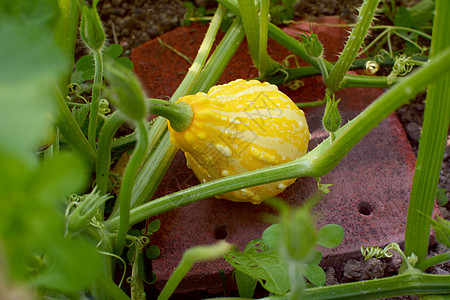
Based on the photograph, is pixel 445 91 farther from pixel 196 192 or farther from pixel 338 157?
pixel 196 192

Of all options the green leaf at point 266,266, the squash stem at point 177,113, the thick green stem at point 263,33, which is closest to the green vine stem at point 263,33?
the thick green stem at point 263,33

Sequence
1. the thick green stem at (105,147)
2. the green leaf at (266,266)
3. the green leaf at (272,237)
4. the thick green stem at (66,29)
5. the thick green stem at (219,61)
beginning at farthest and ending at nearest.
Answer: the thick green stem at (219,61), the thick green stem at (66,29), the thick green stem at (105,147), the green leaf at (266,266), the green leaf at (272,237)

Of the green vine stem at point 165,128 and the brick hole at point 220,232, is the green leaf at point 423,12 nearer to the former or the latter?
the green vine stem at point 165,128

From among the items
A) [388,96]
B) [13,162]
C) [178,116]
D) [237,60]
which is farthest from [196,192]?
[237,60]

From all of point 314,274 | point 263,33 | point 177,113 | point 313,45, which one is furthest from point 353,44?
point 314,274

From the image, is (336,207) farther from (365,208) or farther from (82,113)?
(82,113)

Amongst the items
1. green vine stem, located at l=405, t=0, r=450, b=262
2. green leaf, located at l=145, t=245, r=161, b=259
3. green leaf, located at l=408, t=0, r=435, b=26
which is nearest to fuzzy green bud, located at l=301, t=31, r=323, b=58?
green vine stem, located at l=405, t=0, r=450, b=262

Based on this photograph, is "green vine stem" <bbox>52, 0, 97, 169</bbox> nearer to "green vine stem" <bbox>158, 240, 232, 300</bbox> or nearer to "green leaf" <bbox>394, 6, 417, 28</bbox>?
"green vine stem" <bbox>158, 240, 232, 300</bbox>
